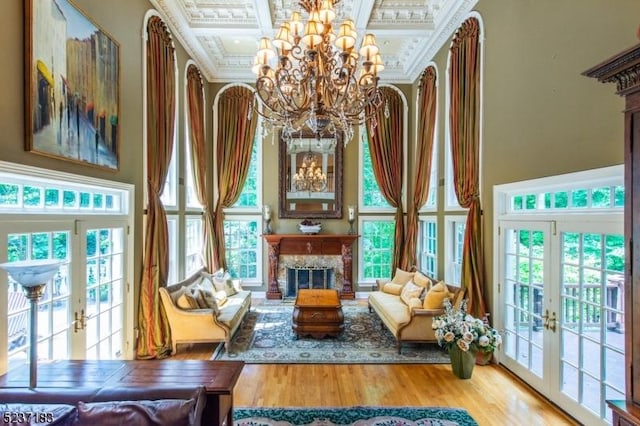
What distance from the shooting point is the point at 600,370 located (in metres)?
2.82

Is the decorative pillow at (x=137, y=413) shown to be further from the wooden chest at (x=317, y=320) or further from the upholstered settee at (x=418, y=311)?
the upholstered settee at (x=418, y=311)

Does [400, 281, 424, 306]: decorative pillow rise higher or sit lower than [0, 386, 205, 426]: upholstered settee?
lower

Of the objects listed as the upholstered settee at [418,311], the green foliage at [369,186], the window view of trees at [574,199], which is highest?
the green foliage at [369,186]

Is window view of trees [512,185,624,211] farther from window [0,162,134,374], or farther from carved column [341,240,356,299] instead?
window [0,162,134,374]

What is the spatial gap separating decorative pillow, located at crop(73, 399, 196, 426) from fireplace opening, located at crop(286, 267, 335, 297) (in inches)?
227

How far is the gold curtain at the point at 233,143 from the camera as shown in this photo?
7.51 meters

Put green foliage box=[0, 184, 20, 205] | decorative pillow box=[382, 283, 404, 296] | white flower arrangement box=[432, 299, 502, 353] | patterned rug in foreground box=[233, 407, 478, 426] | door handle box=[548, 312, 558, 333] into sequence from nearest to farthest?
green foliage box=[0, 184, 20, 205], patterned rug in foreground box=[233, 407, 478, 426], door handle box=[548, 312, 558, 333], white flower arrangement box=[432, 299, 502, 353], decorative pillow box=[382, 283, 404, 296]

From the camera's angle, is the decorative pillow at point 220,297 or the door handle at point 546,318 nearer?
the door handle at point 546,318

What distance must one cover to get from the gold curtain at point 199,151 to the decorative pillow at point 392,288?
3.55 metres

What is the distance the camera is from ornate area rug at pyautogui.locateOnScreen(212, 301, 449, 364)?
445 cm

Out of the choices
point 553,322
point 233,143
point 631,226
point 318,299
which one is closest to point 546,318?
point 553,322

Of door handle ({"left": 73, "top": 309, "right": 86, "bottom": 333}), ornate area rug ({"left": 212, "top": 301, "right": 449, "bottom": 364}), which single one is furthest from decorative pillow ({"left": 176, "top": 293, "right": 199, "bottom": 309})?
door handle ({"left": 73, "top": 309, "right": 86, "bottom": 333})

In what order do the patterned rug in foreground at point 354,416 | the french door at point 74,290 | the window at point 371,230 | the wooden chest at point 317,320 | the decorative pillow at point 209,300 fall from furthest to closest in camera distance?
the window at point 371,230
the wooden chest at point 317,320
the decorative pillow at point 209,300
the patterned rug in foreground at point 354,416
the french door at point 74,290

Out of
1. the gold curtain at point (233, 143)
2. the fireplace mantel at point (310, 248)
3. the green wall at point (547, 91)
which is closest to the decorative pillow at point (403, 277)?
the fireplace mantel at point (310, 248)
